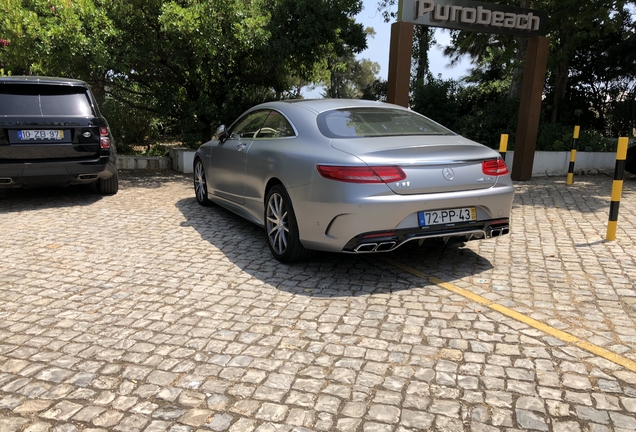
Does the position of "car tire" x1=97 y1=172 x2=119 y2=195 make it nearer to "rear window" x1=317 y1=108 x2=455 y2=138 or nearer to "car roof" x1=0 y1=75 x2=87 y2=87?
"car roof" x1=0 y1=75 x2=87 y2=87

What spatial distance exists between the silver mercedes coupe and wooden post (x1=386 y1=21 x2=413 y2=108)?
153 inches

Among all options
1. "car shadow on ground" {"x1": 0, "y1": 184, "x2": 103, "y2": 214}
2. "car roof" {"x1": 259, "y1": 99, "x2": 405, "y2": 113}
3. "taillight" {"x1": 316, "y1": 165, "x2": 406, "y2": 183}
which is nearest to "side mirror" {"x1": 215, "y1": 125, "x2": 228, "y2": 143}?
"car roof" {"x1": 259, "y1": 99, "x2": 405, "y2": 113}

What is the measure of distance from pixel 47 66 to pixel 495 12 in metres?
8.28

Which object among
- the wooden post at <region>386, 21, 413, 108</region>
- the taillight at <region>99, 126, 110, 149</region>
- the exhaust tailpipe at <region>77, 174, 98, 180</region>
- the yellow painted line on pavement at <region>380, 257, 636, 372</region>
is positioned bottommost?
the yellow painted line on pavement at <region>380, 257, 636, 372</region>

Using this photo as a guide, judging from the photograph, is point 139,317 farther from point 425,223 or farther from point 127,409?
point 425,223

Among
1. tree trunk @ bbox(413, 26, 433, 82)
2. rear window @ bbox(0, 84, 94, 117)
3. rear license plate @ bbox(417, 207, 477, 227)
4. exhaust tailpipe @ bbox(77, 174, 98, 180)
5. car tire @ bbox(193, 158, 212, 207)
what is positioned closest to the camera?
rear license plate @ bbox(417, 207, 477, 227)

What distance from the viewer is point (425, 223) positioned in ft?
13.9

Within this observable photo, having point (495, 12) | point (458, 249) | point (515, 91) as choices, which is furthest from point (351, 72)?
point (458, 249)

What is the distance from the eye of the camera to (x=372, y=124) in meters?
4.95

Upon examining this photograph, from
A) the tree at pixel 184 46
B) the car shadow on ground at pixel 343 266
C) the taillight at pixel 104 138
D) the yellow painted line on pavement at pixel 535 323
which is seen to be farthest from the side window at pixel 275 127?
the tree at pixel 184 46

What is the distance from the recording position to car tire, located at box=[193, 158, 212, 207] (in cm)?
750

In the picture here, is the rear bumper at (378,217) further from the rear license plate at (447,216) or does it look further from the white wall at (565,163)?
the white wall at (565,163)

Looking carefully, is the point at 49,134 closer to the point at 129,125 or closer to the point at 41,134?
the point at 41,134

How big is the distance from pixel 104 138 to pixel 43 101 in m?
0.90
